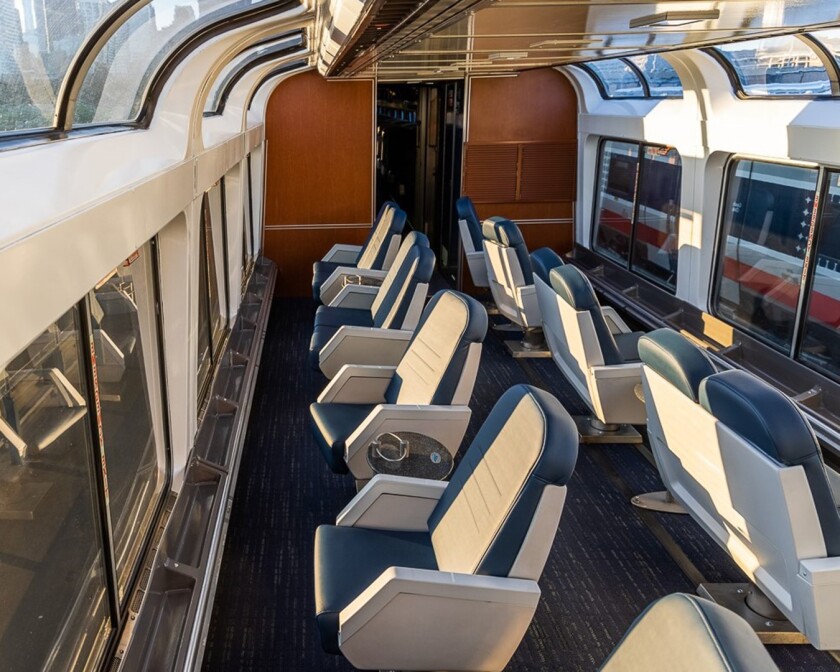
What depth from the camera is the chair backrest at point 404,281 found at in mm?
4969

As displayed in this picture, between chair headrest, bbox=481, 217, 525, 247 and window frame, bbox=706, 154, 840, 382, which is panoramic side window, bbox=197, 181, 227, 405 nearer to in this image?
chair headrest, bbox=481, 217, 525, 247

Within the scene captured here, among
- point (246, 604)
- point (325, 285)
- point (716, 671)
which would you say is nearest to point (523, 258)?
point (325, 285)

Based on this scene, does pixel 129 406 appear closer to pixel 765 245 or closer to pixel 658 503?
pixel 658 503

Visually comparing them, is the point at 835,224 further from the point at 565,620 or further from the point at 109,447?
the point at 109,447

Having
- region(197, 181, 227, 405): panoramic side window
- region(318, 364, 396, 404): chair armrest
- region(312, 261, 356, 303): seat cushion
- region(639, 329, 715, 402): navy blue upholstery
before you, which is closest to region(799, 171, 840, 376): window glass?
region(639, 329, 715, 402): navy blue upholstery

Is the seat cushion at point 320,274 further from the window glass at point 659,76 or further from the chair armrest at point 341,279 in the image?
the window glass at point 659,76

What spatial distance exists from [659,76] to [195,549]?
17.7 ft

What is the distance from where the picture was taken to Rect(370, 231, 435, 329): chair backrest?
4.97m

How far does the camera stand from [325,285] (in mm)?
6848

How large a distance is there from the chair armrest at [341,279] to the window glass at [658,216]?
2309 millimetres

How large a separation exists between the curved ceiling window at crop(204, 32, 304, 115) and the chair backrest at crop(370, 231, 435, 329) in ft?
4.68

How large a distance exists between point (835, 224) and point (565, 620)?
9.18ft

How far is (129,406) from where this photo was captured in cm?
573

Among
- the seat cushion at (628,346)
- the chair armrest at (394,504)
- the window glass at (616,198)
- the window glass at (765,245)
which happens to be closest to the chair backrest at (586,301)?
the seat cushion at (628,346)
